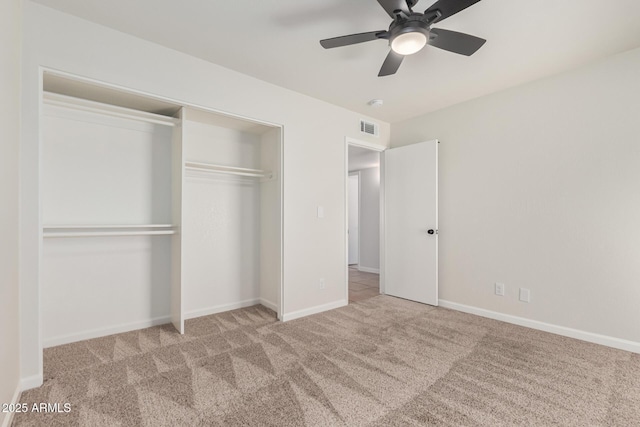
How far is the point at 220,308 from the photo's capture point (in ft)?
11.5

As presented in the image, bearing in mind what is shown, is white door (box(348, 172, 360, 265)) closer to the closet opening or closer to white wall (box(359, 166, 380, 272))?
the closet opening

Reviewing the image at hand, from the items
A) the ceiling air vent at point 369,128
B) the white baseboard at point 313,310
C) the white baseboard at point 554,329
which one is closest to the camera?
the white baseboard at point 554,329

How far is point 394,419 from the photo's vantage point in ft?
5.46

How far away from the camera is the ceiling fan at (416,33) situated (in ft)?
5.51

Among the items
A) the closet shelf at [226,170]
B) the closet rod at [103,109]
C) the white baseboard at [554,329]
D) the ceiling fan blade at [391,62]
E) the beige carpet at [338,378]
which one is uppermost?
the ceiling fan blade at [391,62]

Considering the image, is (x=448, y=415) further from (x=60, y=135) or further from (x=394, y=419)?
(x=60, y=135)

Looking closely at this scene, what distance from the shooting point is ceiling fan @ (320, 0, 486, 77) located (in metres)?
1.68

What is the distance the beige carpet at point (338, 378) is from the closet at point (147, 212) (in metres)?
0.38

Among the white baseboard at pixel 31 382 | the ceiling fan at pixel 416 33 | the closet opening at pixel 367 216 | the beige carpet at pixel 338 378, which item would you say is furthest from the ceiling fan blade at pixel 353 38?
the closet opening at pixel 367 216

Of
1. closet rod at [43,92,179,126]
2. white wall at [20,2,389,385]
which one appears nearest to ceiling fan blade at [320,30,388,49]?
white wall at [20,2,389,385]

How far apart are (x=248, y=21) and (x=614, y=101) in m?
3.15

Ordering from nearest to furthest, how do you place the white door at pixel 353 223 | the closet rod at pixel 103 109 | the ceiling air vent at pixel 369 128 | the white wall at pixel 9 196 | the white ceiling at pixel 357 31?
the white wall at pixel 9 196 < the white ceiling at pixel 357 31 < the closet rod at pixel 103 109 < the ceiling air vent at pixel 369 128 < the white door at pixel 353 223

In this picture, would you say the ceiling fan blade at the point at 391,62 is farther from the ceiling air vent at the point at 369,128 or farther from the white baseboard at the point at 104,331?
the white baseboard at the point at 104,331

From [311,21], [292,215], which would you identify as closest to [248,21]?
[311,21]
